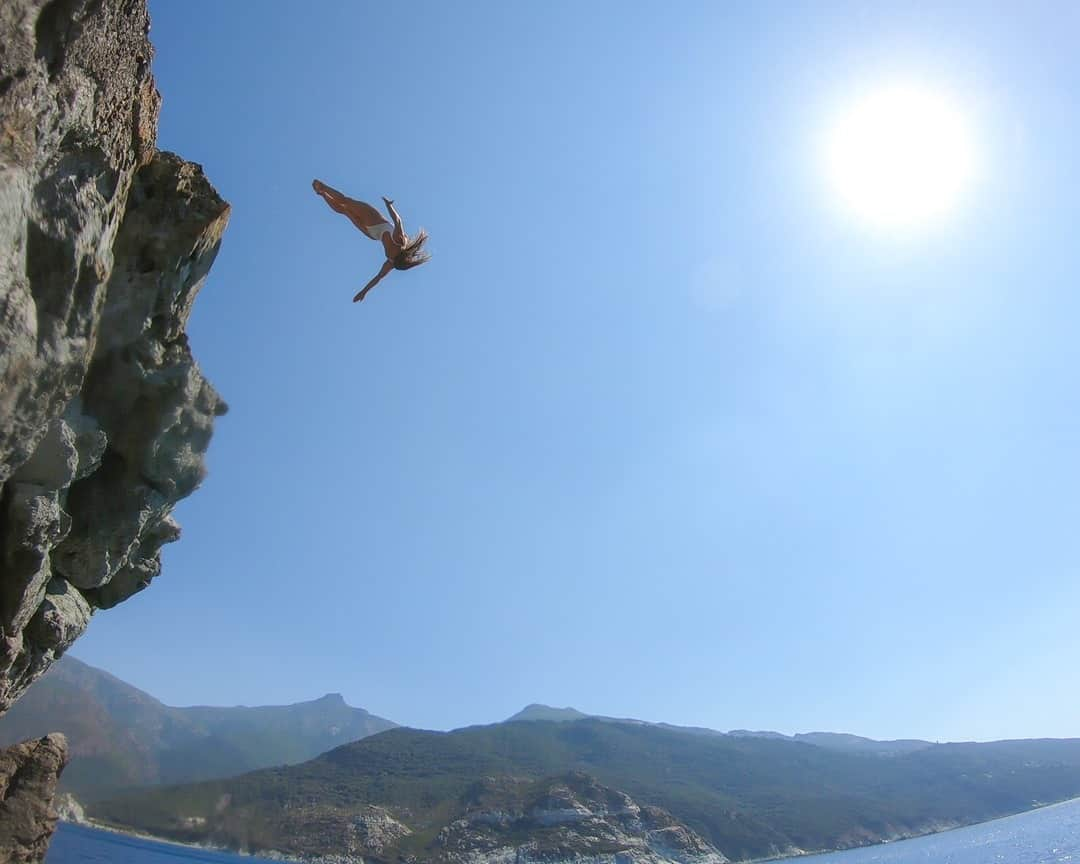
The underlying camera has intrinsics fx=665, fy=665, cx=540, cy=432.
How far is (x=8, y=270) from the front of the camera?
249 inches

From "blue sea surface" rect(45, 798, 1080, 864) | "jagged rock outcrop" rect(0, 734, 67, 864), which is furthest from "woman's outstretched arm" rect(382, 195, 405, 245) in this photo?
"blue sea surface" rect(45, 798, 1080, 864)

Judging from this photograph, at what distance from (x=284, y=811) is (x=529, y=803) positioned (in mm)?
52487

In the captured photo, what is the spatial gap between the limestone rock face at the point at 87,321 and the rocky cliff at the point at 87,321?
0.08 ft

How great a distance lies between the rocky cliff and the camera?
677 centimetres

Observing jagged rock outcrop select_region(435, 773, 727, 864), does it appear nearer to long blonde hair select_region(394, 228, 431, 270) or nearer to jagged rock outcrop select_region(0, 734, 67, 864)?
jagged rock outcrop select_region(0, 734, 67, 864)

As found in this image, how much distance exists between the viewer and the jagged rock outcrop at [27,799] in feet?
66.3

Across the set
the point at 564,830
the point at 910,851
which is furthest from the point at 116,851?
the point at 910,851

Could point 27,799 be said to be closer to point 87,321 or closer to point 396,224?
point 87,321

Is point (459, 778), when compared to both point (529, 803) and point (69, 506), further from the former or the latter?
point (69, 506)

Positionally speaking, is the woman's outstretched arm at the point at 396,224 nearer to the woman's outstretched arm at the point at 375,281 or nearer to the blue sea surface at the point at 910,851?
the woman's outstretched arm at the point at 375,281

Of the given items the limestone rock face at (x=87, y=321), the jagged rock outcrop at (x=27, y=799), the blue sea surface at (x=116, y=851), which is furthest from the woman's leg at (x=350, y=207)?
the blue sea surface at (x=116, y=851)

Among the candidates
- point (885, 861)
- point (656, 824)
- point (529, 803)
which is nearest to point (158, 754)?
point (529, 803)

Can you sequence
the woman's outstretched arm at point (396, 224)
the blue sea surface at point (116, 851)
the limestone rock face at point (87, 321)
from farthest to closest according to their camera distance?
the blue sea surface at point (116, 851)
the woman's outstretched arm at point (396, 224)
the limestone rock face at point (87, 321)

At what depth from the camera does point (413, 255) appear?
35.5ft
